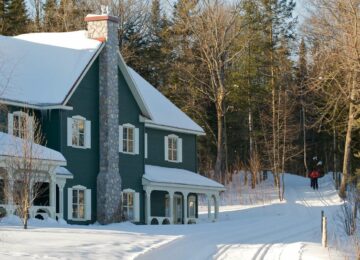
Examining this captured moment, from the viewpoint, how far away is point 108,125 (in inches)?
1455

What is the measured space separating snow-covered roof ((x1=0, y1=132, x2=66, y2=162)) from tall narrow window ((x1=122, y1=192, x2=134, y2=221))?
758 centimetres

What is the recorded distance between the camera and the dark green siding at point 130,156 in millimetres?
39031

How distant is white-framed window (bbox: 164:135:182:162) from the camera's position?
147 ft

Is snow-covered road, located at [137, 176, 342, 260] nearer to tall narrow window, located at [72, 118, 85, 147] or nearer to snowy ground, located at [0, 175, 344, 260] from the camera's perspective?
snowy ground, located at [0, 175, 344, 260]

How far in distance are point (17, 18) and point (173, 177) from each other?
26.7 metres

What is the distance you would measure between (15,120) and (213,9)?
27692mm

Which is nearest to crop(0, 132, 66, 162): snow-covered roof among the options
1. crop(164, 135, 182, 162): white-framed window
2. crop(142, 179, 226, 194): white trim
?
crop(142, 179, 226, 194): white trim

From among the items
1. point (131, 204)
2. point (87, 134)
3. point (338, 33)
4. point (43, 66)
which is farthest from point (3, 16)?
point (338, 33)

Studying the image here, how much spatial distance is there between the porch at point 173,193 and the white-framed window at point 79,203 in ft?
16.1

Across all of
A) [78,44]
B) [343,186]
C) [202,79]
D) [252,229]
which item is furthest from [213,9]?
[252,229]

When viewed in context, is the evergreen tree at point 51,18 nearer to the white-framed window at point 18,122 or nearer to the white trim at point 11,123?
the white-framed window at point 18,122

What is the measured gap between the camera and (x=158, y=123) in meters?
43.2

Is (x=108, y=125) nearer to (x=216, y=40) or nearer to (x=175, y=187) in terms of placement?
(x=175, y=187)

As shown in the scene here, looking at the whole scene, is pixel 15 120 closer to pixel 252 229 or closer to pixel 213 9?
pixel 252 229
